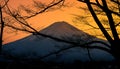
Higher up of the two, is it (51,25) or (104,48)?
(51,25)

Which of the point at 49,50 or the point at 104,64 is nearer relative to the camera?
the point at 49,50

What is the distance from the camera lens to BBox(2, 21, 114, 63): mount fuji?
946 cm

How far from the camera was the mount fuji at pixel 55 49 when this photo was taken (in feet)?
31.0

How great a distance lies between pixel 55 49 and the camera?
381 inches

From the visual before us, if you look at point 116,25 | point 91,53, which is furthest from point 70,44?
point 116,25

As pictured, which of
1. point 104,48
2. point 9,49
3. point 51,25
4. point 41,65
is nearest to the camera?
point 104,48

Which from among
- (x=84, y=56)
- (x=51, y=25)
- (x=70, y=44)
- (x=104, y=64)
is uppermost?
(x=51, y=25)

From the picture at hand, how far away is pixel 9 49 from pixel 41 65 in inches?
64.1

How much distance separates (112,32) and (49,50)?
242cm

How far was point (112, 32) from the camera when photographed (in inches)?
376

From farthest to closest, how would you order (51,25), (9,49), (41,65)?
1. (51,25)
2. (9,49)
3. (41,65)

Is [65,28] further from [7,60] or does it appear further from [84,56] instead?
[7,60]

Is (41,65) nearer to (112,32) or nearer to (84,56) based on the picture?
(84,56)

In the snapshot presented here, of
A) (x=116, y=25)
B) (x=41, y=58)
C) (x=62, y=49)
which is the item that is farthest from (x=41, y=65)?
(x=116, y=25)
